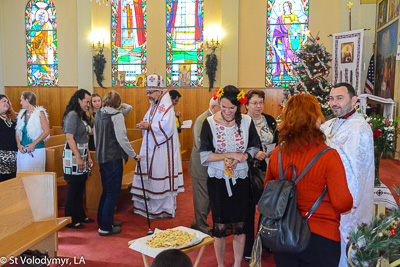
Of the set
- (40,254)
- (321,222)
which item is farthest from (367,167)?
(40,254)

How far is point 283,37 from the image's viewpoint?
10391 mm

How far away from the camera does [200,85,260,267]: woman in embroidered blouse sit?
9.98 feet

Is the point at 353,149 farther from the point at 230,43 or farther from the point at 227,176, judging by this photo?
the point at 230,43

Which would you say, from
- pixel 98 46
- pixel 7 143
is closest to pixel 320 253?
pixel 7 143

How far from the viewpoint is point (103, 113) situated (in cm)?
422

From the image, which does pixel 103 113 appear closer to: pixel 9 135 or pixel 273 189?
pixel 9 135

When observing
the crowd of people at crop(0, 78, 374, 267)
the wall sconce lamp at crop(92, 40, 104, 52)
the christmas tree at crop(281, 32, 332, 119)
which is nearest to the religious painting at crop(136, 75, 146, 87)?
the wall sconce lamp at crop(92, 40, 104, 52)

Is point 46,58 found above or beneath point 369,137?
above

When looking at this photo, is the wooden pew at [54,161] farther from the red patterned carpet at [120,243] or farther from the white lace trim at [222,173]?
the white lace trim at [222,173]

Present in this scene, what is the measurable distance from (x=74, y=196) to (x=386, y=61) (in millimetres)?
8652

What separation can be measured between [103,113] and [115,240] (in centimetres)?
153

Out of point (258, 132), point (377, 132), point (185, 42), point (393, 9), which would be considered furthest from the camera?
point (185, 42)

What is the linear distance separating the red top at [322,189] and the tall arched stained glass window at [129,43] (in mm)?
9449

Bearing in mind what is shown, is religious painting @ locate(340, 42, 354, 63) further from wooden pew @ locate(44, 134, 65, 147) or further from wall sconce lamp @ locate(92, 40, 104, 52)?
wooden pew @ locate(44, 134, 65, 147)
